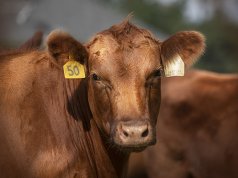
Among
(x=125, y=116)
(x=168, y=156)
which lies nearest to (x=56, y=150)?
(x=125, y=116)

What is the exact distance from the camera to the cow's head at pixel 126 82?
20.3 feet

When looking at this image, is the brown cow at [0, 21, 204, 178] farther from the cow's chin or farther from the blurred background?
the blurred background

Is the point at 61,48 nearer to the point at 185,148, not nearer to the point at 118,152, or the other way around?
the point at 118,152

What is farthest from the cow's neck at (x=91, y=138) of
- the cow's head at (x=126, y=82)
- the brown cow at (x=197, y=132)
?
the brown cow at (x=197, y=132)

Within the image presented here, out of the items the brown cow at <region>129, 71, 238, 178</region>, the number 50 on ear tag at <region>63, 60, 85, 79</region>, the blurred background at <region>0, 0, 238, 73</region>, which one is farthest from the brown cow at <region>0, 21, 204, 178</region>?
the blurred background at <region>0, 0, 238, 73</region>

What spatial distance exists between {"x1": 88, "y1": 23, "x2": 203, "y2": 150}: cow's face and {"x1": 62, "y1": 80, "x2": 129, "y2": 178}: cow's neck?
0.15 meters

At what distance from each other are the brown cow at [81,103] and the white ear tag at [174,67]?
0.17 feet

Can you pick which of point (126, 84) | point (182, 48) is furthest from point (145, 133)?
point (182, 48)

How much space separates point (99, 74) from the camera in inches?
257

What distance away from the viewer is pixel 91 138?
682 cm

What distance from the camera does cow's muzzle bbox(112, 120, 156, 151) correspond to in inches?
241

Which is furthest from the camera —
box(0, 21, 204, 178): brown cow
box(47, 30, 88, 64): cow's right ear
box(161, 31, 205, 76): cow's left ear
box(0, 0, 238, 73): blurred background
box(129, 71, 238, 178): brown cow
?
box(0, 0, 238, 73): blurred background

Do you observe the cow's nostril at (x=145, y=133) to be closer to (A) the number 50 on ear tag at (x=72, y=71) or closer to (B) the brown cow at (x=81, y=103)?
(B) the brown cow at (x=81, y=103)

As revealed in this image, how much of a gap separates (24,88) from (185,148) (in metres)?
4.15
